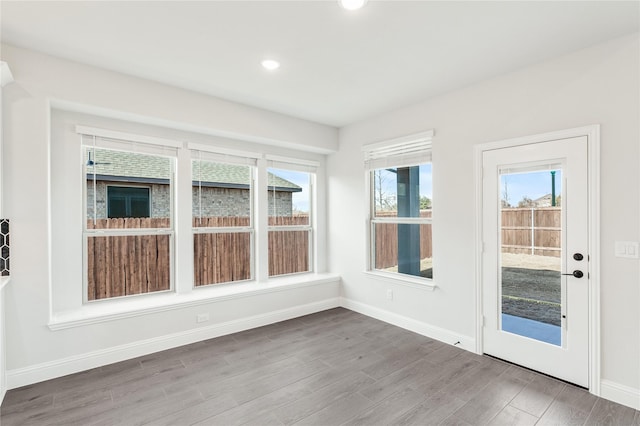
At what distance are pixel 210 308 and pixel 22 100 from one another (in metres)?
2.61

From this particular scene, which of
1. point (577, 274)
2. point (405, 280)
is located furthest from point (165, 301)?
point (577, 274)

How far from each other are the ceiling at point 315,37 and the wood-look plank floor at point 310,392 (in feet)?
9.21

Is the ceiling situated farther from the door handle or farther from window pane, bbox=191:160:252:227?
the door handle

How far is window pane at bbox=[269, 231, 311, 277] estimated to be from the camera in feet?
15.5

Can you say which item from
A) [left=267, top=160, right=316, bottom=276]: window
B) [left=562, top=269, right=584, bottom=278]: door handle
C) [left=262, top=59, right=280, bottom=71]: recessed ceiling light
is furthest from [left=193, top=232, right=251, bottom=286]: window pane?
[left=562, top=269, right=584, bottom=278]: door handle

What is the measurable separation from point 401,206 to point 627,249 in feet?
7.35

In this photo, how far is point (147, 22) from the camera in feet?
7.39

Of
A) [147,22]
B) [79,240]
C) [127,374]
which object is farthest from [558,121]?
[79,240]

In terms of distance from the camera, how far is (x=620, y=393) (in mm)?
2395

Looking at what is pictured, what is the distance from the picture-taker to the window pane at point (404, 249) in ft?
12.8

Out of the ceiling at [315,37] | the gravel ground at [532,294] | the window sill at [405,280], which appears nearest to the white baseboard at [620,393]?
the gravel ground at [532,294]

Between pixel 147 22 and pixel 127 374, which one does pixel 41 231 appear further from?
pixel 147 22

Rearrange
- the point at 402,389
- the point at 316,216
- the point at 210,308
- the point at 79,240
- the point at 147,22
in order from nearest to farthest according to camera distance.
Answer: the point at 147,22, the point at 402,389, the point at 79,240, the point at 210,308, the point at 316,216

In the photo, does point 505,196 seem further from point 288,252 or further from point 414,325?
point 288,252
